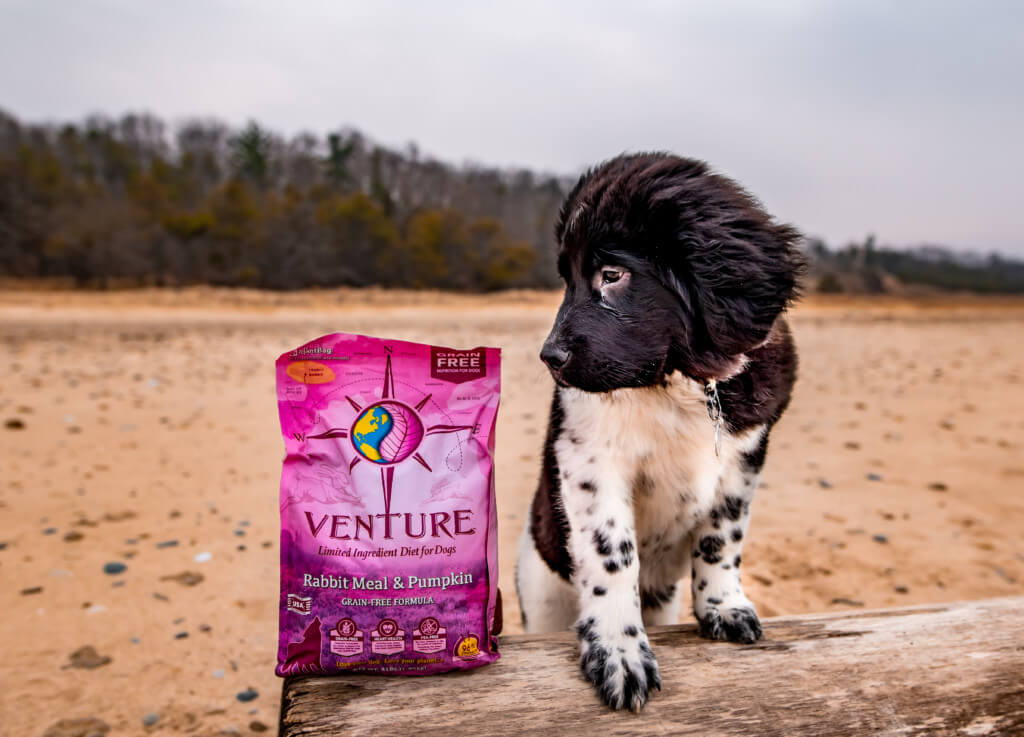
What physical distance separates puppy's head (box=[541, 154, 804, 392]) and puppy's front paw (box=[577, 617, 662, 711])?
696 mm

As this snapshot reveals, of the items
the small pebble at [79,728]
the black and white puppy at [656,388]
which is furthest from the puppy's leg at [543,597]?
the small pebble at [79,728]

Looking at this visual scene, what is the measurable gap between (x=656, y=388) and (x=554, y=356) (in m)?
0.37

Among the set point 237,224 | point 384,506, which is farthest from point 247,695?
point 237,224

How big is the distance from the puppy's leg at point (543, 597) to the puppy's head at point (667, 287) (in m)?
0.96

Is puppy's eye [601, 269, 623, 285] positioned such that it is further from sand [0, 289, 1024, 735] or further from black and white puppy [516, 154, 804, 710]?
sand [0, 289, 1024, 735]

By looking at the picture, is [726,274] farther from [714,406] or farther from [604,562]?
[604,562]

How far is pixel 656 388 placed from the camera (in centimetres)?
183

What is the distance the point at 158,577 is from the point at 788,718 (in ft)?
10.7

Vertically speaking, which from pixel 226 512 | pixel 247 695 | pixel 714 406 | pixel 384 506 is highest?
pixel 714 406

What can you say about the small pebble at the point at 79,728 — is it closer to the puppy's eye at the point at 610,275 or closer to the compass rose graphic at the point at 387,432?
the compass rose graphic at the point at 387,432

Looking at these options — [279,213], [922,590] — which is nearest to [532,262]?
[279,213]

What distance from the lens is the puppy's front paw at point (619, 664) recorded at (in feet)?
5.50

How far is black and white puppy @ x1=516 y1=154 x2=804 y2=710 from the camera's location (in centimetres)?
166

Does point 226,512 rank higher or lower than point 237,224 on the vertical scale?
lower
